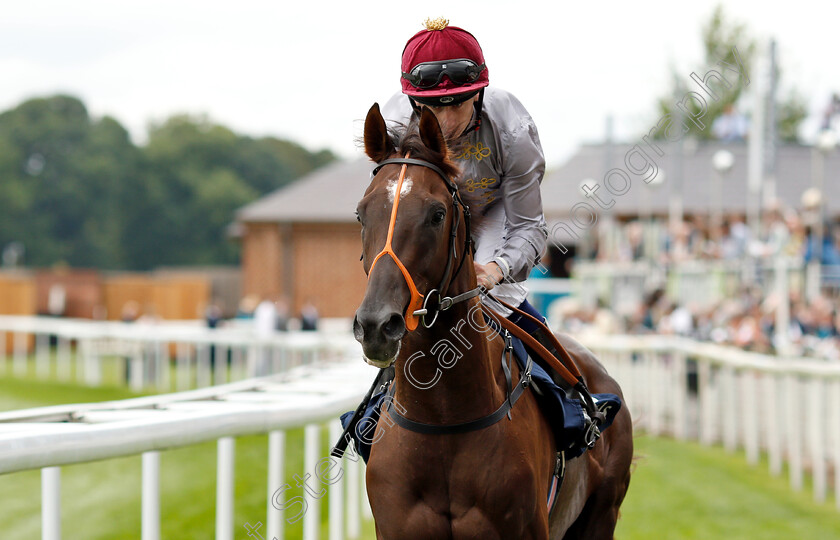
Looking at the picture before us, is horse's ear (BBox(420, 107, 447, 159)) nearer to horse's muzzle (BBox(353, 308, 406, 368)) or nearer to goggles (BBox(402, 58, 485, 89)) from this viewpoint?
goggles (BBox(402, 58, 485, 89))

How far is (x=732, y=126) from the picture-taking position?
15.2 meters

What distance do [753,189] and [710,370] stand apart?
306cm

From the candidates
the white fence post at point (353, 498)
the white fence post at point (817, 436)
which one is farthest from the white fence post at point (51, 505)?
the white fence post at point (817, 436)

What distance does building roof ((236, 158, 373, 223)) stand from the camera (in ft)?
98.2

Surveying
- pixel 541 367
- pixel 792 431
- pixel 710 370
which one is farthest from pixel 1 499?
pixel 710 370

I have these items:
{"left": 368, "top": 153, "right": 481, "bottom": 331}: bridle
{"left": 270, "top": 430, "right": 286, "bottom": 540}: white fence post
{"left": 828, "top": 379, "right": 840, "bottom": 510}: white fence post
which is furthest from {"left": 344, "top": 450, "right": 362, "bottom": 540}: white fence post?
{"left": 828, "top": 379, "right": 840, "bottom": 510}: white fence post

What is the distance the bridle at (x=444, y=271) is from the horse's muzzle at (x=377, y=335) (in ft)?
0.37

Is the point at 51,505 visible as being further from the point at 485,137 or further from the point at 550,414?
the point at 485,137

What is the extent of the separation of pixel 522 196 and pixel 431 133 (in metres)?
0.55

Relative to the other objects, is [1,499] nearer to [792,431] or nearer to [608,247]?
[792,431]

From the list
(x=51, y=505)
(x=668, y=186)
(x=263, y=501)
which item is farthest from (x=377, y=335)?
(x=668, y=186)

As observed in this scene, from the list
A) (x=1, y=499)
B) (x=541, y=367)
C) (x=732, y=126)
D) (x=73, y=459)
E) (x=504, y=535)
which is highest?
(x=732, y=126)

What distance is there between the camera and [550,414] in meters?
3.08

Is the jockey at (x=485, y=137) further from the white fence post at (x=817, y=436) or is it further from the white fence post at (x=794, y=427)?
the white fence post at (x=794, y=427)
